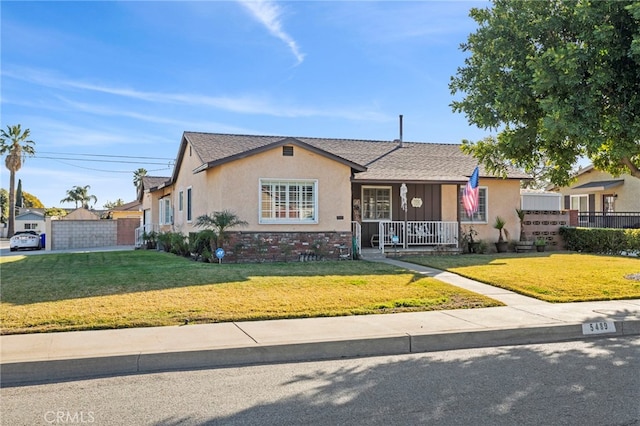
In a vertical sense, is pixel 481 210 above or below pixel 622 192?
below

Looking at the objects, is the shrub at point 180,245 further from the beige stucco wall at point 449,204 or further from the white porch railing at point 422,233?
the beige stucco wall at point 449,204

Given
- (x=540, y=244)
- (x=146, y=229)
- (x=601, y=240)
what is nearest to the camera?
(x=601, y=240)

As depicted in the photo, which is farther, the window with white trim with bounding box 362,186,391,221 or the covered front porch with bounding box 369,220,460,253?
the window with white trim with bounding box 362,186,391,221

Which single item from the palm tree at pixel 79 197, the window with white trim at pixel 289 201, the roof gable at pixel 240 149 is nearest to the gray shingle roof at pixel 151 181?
the roof gable at pixel 240 149

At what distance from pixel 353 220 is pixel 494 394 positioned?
15.0 metres

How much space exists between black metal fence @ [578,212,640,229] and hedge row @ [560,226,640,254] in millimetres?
6271

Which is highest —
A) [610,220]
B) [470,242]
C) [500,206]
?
[500,206]

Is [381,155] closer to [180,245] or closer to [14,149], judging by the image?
[180,245]

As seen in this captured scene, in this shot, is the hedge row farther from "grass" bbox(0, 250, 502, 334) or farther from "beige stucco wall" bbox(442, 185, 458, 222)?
"grass" bbox(0, 250, 502, 334)

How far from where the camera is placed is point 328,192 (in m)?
18.4

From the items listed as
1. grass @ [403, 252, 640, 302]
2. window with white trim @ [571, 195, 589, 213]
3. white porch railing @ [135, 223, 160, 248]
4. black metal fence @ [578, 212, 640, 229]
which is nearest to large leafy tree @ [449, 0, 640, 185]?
grass @ [403, 252, 640, 302]

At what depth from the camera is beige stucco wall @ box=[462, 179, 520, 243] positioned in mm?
22219
